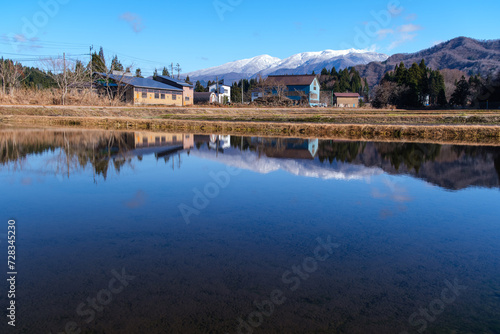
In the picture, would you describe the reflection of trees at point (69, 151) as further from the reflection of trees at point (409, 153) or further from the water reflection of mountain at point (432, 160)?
the reflection of trees at point (409, 153)

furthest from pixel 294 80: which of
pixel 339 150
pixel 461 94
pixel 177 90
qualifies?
pixel 339 150

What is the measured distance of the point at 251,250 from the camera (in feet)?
16.6

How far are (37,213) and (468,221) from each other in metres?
7.83

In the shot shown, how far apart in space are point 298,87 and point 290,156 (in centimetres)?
5976

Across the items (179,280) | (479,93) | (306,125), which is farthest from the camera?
(479,93)

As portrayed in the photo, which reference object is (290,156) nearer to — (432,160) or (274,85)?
(432,160)

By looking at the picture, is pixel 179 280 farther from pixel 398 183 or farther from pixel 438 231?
pixel 398 183

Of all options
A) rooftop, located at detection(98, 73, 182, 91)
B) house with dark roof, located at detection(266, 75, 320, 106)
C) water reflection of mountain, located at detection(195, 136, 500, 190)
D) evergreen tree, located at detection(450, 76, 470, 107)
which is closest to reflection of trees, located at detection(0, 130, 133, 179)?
water reflection of mountain, located at detection(195, 136, 500, 190)

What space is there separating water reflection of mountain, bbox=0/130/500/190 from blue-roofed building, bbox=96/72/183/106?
32.4 meters

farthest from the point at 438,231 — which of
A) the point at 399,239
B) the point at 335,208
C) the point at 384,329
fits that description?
the point at 384,329

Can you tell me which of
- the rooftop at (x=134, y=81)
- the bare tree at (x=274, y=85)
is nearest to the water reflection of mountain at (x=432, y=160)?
the rooftop at (x=134, y=81)

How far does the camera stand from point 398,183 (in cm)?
994

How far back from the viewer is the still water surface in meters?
3.54

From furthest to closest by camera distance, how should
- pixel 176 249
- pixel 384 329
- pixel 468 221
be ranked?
1. pixel 468 221
2. pixel 176 249
3. pixel 384 329
